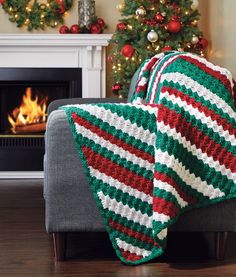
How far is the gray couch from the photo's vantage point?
111 inches

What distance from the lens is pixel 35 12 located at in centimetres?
581

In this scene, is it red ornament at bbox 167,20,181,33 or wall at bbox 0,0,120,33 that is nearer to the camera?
red ornament at bbox 167,20,181,33

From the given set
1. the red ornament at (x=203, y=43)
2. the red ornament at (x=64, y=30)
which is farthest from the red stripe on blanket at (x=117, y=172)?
the red ornament at (x=64, y=30)

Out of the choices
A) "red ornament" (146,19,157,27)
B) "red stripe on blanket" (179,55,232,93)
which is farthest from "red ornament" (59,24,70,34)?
"red stripe on blanket" (179,55,232,93)

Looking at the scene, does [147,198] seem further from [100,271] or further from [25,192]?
[25,192]

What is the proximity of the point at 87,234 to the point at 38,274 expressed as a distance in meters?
0.75

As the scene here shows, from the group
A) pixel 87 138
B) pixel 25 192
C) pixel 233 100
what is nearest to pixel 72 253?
pixel 87 138

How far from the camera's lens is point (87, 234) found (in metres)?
3.46

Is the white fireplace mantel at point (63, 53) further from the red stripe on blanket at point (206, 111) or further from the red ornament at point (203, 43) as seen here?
the red stripe on blanket at point (206, 111)

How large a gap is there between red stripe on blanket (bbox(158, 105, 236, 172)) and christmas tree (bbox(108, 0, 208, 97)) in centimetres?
251

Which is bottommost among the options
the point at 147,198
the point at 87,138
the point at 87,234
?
the point at 87,234

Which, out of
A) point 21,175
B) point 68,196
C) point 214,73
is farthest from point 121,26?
point 68,196

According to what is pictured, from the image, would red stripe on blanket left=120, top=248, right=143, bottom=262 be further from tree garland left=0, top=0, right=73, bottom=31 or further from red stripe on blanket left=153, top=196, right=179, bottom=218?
tree garland left=0, top=0, right=73, bottom=31

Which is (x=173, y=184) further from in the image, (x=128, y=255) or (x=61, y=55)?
(x=61, y=55)
